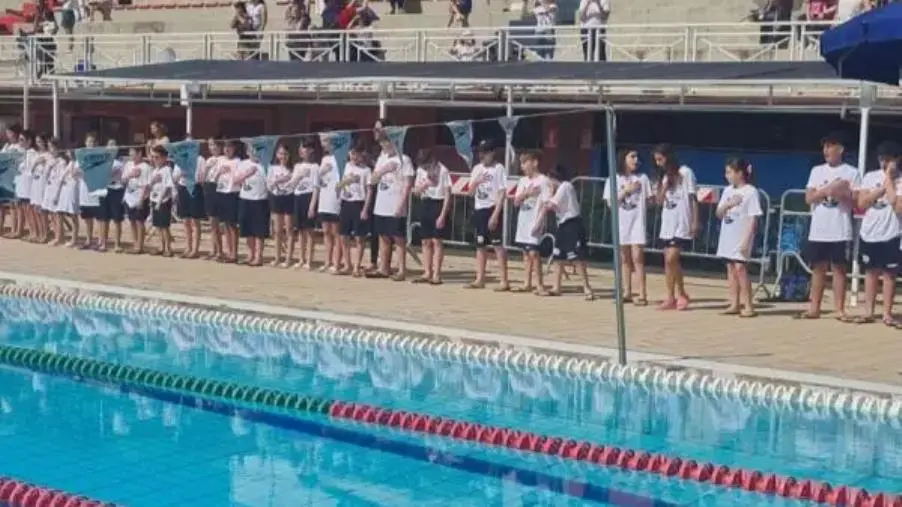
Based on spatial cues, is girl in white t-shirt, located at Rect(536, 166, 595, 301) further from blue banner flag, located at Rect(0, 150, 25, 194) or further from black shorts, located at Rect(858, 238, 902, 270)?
blue banner flag, located at Rect(0, 150, 25, 194)

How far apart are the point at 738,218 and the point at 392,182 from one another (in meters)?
3.69

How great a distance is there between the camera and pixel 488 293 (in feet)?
43.8

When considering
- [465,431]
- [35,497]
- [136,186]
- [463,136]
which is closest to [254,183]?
[136,186]

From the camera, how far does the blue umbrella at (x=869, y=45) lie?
815cm

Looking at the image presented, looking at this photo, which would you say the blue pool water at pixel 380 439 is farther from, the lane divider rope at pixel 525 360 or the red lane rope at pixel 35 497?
the red lane rope at pixel 35 497

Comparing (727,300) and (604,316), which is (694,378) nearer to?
(604,316)

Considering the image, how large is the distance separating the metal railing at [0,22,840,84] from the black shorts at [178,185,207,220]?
15.0ft

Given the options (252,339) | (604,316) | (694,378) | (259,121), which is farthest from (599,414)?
(259,121)

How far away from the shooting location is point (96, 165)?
1575 centimetres

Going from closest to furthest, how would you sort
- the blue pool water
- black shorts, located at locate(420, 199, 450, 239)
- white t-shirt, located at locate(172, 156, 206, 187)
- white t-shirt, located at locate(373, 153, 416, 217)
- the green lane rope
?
the blue pool water
the green lane rope
black shorts, located at locate(420, 199, 450, 239)
white t-shirt, located at locate(373, 153, 416, 217)
white t-shirt, located at locate(172, 156, 206, 187)

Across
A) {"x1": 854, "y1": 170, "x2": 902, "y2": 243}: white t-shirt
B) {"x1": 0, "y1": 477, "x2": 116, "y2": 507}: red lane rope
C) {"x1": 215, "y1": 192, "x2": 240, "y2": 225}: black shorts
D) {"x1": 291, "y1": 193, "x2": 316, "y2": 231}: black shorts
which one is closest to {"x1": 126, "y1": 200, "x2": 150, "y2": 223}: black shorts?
{"x1": 215, "y1": 192, "x2": 240, "y2": 225}: black shorts

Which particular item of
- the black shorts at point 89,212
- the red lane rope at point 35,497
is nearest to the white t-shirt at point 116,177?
the black shorts at point 89,212

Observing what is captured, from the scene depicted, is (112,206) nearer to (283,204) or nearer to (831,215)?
(283,204)

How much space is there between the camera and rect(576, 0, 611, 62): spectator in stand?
17562 millimetres
